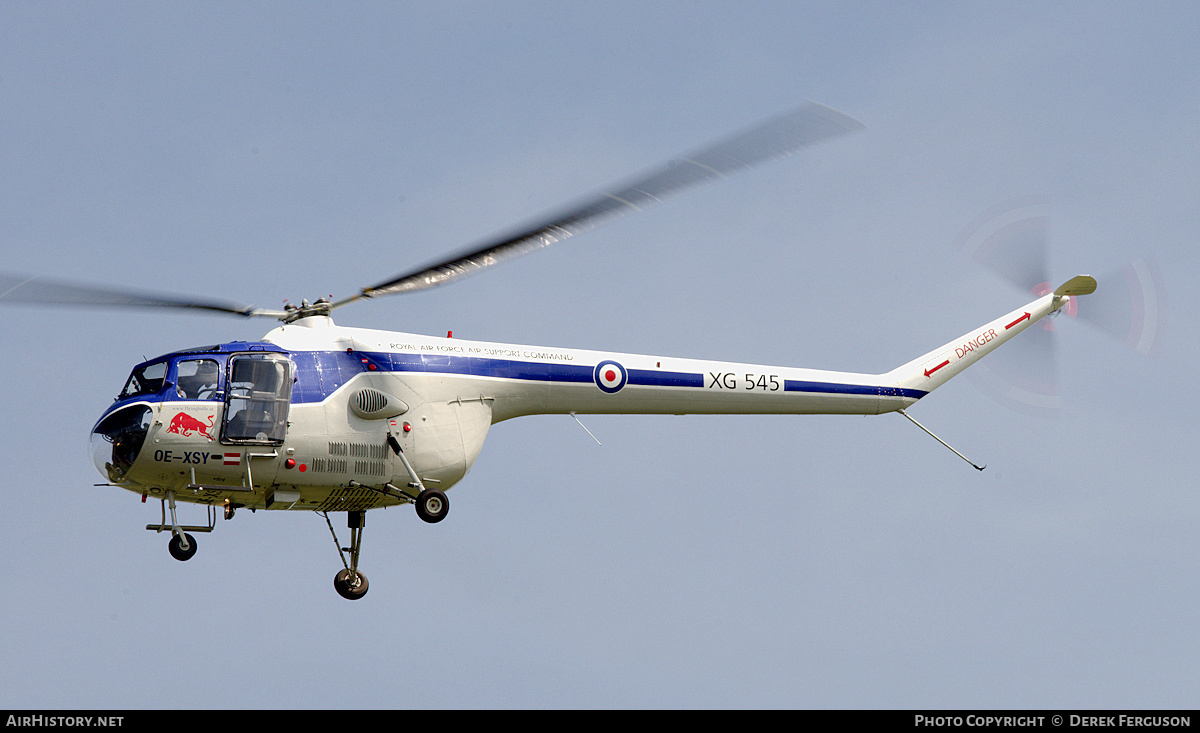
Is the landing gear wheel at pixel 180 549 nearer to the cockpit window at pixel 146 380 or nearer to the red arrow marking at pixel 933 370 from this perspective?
the cockpit window at pixel 146 380

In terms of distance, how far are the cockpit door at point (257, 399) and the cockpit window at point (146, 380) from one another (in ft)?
3.85

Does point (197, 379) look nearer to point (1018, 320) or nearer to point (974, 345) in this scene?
point (974, 345)

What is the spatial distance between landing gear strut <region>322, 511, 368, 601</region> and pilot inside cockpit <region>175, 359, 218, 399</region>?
3779 mm

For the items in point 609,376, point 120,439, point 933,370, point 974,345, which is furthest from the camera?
point 974,345

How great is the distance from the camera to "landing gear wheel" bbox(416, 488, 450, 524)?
24.9 meters

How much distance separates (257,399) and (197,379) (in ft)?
3.53

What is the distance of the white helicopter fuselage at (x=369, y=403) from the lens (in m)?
23.9

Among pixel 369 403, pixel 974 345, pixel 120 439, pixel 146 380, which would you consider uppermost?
pixel 974 345

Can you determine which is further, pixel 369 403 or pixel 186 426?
pixel 369 403

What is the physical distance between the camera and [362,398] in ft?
82.2

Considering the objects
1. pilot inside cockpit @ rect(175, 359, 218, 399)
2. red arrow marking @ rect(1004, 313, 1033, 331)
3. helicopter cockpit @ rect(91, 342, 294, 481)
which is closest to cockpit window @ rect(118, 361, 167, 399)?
helicopter cockpit @ rect(91, 342, 294, 481)

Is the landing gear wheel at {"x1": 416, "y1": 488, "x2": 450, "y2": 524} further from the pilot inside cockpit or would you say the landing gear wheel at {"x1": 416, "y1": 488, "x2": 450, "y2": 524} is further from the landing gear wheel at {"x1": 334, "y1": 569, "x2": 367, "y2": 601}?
the pilot inside cockpit

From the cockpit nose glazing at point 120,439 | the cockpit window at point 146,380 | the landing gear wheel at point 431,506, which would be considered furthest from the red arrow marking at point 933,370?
the cockpit nose glazing at point 120,439


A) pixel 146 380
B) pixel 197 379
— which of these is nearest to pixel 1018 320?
pixel 197 379
